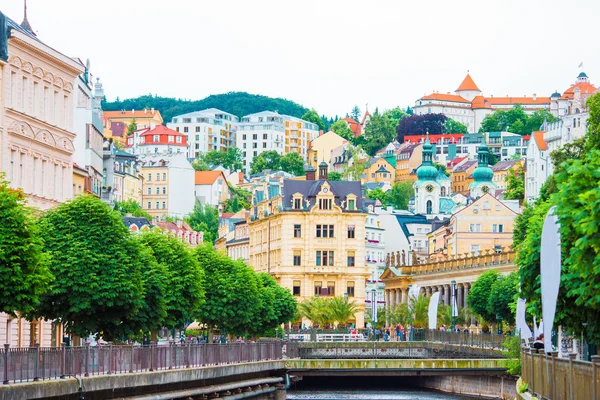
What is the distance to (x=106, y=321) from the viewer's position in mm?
54406

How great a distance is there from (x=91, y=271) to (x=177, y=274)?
53.1 ft

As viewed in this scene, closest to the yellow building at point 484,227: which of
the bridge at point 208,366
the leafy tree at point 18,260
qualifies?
the bridge at point 208,366

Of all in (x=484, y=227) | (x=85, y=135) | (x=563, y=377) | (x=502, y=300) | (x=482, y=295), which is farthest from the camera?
(x=484, y=227)

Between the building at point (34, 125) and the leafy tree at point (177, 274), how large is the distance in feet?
15.0

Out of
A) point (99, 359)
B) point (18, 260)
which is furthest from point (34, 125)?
point (18, 260)

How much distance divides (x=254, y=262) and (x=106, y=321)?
118 m

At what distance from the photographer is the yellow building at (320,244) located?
158125 mm

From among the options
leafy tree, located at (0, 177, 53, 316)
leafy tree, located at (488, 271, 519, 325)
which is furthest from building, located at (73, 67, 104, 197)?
leafy tree, located at (0, 177, 53, 316)

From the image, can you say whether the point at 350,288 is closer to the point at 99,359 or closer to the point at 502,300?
the point at 502,300

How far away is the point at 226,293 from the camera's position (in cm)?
8700

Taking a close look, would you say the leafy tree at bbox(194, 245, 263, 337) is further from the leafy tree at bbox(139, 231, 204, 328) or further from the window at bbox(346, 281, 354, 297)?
the window at bbox(346, 281, 354, 297)

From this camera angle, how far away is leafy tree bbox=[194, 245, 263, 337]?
282 ft

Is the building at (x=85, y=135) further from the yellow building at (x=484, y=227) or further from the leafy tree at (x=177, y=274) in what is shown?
the yellow building at (x=484, y=227)

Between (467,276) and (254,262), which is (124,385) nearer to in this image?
(467,276)
